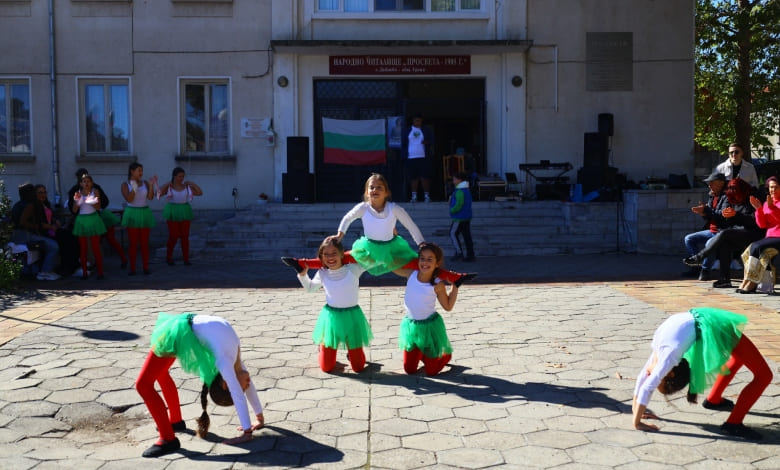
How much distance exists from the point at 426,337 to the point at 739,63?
2060cm

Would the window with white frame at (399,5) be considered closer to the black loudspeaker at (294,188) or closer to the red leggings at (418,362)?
the black loudspeaker at (294,188)

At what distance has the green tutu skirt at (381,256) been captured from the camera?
6902 millimetres

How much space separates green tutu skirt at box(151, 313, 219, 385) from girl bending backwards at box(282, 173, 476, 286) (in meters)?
1.81

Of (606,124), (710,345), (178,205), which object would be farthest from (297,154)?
(710,345)

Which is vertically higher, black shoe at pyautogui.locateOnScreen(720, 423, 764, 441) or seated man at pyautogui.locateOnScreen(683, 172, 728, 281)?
seated man at pyautogui.locateOnScreen(683, 172, 728, 281)

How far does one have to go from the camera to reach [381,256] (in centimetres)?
691

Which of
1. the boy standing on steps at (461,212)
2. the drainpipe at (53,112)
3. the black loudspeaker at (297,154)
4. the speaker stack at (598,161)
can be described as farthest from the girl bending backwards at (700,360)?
the drainpipe at (53,112)

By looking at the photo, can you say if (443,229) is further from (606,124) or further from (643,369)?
(643,369)

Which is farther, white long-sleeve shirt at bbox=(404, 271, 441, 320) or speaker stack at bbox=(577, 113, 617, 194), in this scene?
speaker stack at bbox=(577, 113, 617, 194)

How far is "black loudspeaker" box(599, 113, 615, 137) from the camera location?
60.5ft

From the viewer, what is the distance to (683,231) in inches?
602

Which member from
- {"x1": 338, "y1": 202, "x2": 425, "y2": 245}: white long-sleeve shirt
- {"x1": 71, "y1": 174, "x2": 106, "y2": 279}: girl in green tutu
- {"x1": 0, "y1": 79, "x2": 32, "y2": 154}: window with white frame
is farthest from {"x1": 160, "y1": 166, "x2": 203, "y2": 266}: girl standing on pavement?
{"x1": 338, "y1": 202, "x2": 425, "y2": 245}: white long-sleeve shirt

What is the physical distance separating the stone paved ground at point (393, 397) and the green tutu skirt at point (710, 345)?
0.44 metres

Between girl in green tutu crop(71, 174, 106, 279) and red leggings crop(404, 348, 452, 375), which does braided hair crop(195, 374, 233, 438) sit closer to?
red leggings crop(404, 348, 452, 375)
